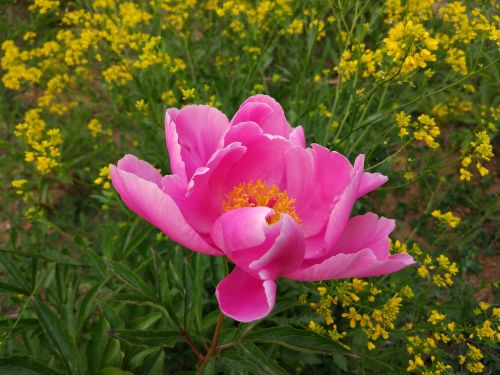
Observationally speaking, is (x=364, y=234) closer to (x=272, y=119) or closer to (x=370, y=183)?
(x=370, y=183)

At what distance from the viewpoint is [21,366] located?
133 centimetres

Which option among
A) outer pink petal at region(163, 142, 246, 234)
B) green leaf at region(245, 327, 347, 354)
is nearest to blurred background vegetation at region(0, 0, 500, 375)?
green leaf at region(245, 327, 347, 354)

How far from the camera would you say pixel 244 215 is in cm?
95

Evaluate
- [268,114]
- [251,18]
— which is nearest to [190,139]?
[268,114]

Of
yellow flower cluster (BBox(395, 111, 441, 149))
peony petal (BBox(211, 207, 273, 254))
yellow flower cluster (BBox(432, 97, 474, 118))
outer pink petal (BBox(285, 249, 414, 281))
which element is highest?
peony petal (BBox(211, 207, 273, 254))

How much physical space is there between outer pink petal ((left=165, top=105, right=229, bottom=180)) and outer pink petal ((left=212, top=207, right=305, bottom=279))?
0.21m

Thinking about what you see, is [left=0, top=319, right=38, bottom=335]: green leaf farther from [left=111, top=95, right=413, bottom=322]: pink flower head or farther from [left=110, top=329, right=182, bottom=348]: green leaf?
[left=111, top=95, right=413, bottom=322]: pink flower head

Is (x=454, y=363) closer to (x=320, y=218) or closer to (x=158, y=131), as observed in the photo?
(x=320, y=218)

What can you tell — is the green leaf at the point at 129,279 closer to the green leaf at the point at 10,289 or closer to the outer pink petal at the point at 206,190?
the outer pink petal at the point at 206,190

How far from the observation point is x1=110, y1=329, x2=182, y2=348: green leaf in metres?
1.27

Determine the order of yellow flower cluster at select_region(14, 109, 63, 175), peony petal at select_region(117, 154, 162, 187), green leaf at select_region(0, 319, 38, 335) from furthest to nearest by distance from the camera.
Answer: yellow flower cluster at select_region(14, 109, 63, 175) < green leaf at select_region(0, 319, 38, 335) < peony petal at select_region(117, 154, 162, 187)

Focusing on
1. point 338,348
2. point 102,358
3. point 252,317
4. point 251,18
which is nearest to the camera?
point 252,317

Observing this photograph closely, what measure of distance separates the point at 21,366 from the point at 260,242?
0.88m

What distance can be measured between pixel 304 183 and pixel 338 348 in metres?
0.45
